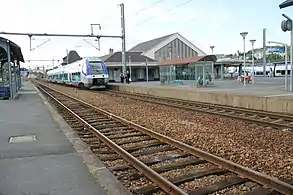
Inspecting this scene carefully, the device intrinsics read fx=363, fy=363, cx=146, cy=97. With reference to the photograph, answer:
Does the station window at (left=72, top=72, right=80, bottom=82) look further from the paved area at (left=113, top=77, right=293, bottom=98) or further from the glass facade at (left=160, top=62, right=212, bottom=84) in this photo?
the paved area at (left=113, top=77, right=293, bottom=98)

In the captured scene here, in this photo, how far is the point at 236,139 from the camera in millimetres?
8805

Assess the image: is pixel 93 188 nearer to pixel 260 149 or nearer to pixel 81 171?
pixel 81 171

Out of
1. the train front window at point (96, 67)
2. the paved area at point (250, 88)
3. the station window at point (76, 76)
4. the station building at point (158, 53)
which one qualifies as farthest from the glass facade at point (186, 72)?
the station building at point (158, 53)

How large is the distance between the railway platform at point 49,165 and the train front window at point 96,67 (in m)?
23.7

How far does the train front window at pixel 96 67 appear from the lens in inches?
1375

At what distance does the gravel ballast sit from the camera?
21.1ft

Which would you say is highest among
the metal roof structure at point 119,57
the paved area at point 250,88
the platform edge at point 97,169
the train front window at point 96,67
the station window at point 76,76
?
the metal roof structure at point 119,57

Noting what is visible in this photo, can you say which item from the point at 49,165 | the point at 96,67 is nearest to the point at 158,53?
the point at 96,67

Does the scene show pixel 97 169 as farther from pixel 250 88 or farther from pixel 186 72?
pixel 186 72

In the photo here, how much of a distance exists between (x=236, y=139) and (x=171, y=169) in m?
3.12

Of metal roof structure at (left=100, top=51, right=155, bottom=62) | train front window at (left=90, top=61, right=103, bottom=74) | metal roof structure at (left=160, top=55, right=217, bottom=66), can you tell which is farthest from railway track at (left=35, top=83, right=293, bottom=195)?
metal roof structure at (left=100, top=51, right=155, bottom=62)

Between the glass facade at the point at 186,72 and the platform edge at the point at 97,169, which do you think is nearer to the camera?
the platform edge at the point at 97,169

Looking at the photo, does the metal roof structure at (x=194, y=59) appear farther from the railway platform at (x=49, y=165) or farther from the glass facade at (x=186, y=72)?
the railway platform at (x=49, y=165)

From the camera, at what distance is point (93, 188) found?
17.5 feet
